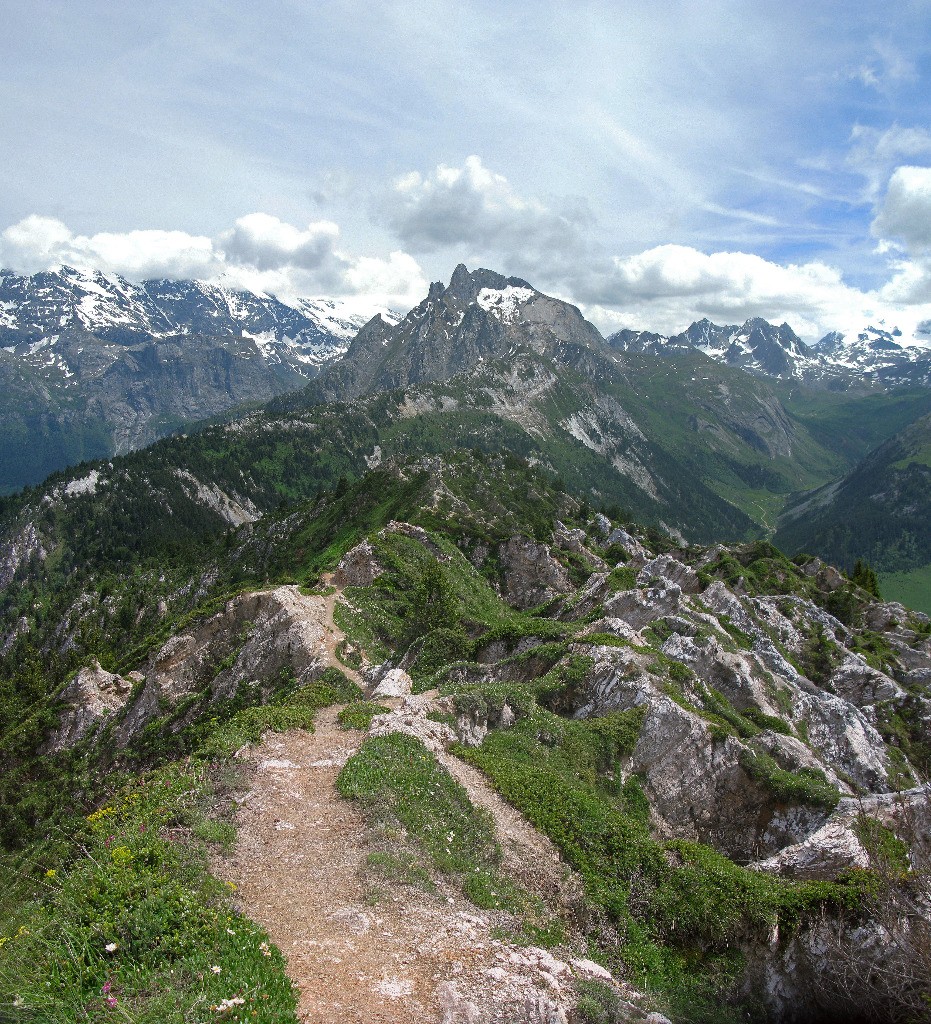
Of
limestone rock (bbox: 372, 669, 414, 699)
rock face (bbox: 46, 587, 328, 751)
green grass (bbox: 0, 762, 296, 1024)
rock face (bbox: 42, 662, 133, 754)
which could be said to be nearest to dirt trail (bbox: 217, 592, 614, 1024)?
green grass (bbox: 0, 762, 296, 1024)

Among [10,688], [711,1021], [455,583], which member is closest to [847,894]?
[711,1021]

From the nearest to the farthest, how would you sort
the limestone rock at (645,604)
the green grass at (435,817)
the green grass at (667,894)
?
the green grass at (667,894) → the green grass at (435,817) → the limestone rock at (645,604)

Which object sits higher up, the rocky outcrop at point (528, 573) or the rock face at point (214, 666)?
the rocky outcrop at point (528, 573)

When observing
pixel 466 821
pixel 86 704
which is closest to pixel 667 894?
pixel 466 821

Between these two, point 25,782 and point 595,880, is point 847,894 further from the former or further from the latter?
point 25,782

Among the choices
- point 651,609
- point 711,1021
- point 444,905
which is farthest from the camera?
point 651,609

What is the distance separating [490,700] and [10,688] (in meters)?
80.0

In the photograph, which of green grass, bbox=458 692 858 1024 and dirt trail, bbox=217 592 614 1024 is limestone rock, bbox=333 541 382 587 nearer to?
green grass, bbox=458 692 858 1024

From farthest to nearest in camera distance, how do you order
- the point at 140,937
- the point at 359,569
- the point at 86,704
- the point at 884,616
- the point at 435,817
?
the point at 884,616
the point at 359,569
the point at 86,704
the point at 435,817
the point at 140,937

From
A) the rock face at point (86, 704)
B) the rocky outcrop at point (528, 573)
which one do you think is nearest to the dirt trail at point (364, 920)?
the rock face at point (86, 704)

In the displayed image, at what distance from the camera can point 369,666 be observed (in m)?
46.3

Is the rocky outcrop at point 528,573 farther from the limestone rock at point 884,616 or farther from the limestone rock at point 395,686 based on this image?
the limestone rock at point 395,686

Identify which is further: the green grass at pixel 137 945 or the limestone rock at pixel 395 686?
the limestone rock at pixel 395 686

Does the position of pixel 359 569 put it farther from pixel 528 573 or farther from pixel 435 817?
pixel 435 817
